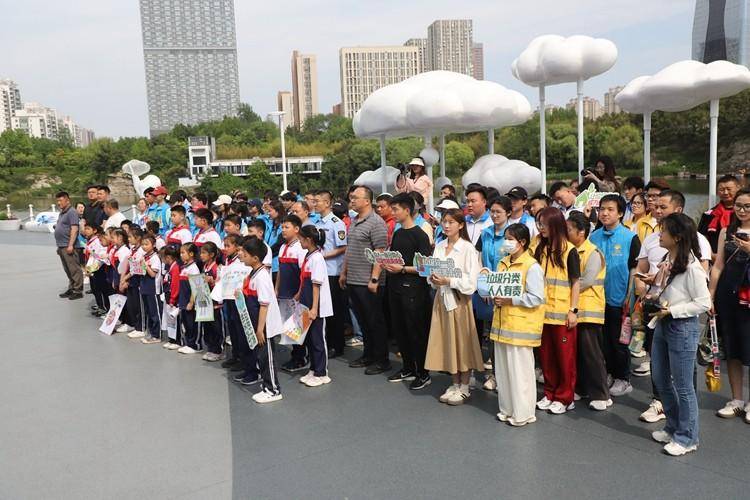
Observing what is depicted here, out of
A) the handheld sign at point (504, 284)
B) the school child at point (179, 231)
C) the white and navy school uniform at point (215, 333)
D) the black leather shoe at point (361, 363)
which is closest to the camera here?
the handheld sign at point (504, 284)

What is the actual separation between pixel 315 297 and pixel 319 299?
5 centimetres

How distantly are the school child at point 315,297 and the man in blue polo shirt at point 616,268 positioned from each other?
6.79 feet

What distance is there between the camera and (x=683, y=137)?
33.5 metres

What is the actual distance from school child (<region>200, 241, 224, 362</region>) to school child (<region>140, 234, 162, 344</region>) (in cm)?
79

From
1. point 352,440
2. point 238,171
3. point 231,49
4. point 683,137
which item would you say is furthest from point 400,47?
point 352,440

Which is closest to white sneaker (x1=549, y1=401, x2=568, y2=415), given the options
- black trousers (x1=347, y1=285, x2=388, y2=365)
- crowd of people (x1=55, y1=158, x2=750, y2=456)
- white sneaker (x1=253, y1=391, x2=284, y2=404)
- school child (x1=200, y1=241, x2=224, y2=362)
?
crowd of people (x1=55, y1=158, x2=750, y2=456)

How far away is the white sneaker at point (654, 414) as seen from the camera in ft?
12.3

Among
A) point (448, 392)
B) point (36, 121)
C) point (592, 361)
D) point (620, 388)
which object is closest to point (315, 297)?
point (448, 392)

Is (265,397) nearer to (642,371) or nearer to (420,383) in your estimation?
(420,383)

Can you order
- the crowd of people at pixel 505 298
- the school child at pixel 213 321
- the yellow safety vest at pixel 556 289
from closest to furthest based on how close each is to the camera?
the crowd of people at pixel 505 298
the yellow safety vest at pixel 556 289
the school child at pixel 213 321

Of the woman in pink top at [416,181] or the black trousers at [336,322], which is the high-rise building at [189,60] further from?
the black trousers at [336,322]

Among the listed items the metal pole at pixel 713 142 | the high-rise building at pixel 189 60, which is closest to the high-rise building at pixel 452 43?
the high-rise building at pixel 189 60

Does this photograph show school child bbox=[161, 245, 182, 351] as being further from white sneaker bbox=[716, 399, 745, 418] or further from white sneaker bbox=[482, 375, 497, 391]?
white sneaker bbox=[716, 399, 745, 418]

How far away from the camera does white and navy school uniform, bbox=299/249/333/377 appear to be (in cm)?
468
